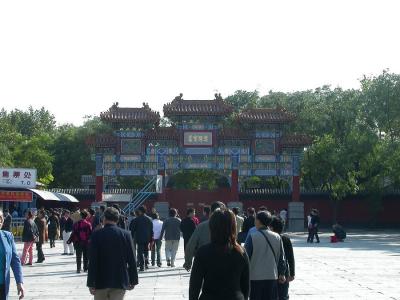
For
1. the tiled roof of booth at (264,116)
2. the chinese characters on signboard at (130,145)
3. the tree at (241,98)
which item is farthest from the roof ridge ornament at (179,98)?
the tree at (241,98)

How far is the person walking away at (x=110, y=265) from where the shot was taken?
10.1 metres

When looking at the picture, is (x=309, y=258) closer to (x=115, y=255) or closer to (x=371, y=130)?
(x=115, y=255)

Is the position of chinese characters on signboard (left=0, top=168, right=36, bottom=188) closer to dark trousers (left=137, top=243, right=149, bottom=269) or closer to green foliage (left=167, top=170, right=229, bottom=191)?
dark trousers (left=137, top=243, right=149, bottom=269)

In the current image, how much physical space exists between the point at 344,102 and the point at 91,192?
59.0 ft

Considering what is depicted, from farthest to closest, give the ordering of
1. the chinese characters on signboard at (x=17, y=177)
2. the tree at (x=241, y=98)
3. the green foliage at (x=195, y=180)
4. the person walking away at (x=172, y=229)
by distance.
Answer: the tree at (x=241, y=98), the green foliage at (x=195, y=180), the chinese characters on signboard at (x=17, y=177), the person walking away at (x=172, y=229)

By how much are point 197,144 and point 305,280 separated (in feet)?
106

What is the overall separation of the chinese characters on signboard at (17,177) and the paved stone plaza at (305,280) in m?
12.6

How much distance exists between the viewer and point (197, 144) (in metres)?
51.2

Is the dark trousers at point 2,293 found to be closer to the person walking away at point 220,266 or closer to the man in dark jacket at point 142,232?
the person walking away at point 220,266

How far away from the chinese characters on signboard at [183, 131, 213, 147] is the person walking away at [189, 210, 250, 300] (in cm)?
4381

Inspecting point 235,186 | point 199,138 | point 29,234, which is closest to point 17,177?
point 199,138

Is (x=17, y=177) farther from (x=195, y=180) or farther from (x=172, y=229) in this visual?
(x=195, y=180)

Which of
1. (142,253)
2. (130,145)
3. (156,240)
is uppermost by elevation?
(130,145)

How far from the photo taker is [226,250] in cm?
729
